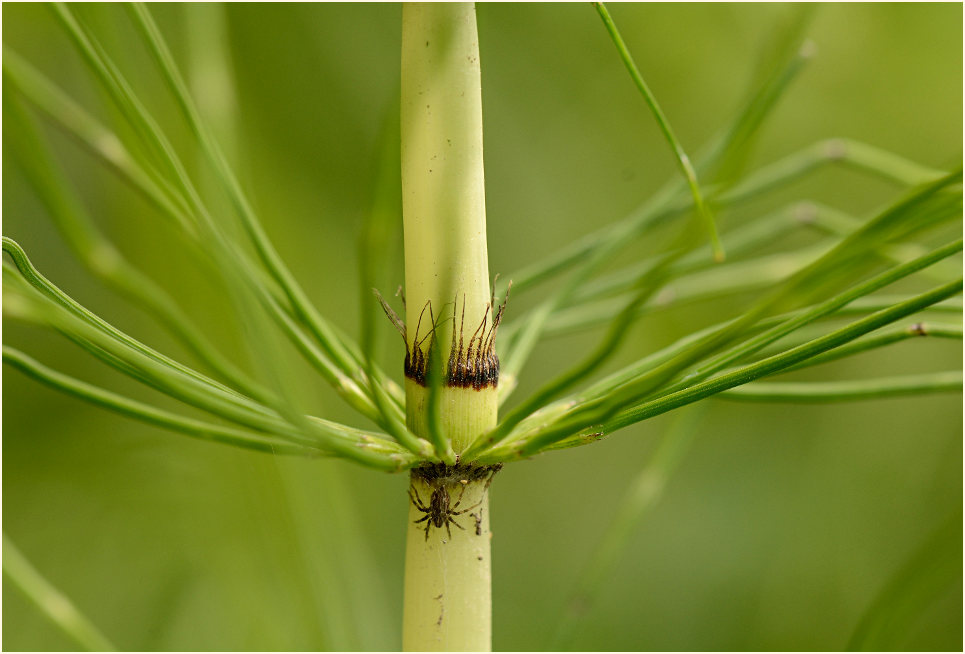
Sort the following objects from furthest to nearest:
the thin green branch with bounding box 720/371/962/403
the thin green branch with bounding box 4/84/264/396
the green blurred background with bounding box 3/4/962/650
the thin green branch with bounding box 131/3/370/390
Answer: the green blurred background with bounding box 3/4/962/650 < the thin green branch with bounding box 720/371/962/403 < the thin green branch with bounding box 131/3/370/390 < the thin green branch with bounding box 4/84/264/396

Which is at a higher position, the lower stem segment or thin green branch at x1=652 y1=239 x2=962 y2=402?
thin green branch at x1=652 y1=239 x2=962 y2=402

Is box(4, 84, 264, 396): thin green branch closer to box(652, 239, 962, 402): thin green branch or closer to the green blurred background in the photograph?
box(652, 239, 962, 402): thin green branch

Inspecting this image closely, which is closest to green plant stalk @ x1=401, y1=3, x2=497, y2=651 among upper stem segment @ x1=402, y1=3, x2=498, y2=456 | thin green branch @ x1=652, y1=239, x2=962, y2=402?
upper stem segment @ x1=402, y1=3, x2=498, y2=456

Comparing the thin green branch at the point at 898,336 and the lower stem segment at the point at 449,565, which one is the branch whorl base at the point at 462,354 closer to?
the lower stem segment at the point at 449,565

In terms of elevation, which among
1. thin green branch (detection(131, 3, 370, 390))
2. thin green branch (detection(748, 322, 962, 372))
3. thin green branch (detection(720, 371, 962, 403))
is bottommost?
thin green branch (detection(720, 371, 962, 403))

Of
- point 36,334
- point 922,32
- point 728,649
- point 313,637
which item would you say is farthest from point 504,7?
point 728,649

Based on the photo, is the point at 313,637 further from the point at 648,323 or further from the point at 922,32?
the point at 922,32

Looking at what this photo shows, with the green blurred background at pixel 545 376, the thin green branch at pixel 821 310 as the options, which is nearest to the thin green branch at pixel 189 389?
the thin green branch at pixel 821 310
